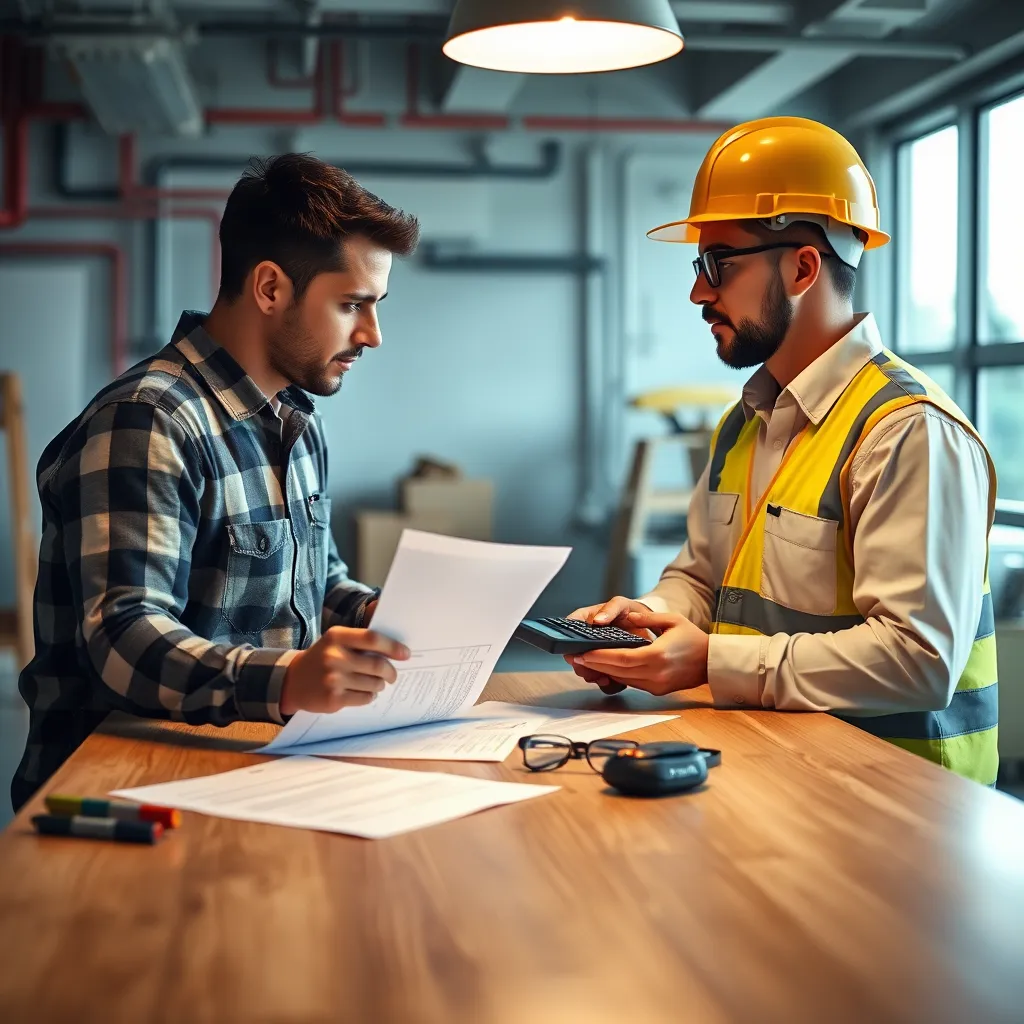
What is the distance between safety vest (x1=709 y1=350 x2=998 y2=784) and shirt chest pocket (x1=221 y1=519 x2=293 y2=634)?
61 cm

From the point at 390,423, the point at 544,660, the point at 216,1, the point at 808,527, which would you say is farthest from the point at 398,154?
the point at 808,527

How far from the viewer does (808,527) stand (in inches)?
63.0

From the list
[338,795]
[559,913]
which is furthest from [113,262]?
[559,913]

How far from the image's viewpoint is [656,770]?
3.70ft

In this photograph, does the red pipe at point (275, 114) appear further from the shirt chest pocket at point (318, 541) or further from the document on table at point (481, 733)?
the document on table at point (481, 733)

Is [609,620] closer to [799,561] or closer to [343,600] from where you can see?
[799,561]

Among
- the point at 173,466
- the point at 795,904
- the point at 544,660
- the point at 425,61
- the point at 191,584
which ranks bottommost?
the point at 544,660

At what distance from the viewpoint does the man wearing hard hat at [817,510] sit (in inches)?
58.1

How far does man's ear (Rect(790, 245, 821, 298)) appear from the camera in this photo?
1.78 metres

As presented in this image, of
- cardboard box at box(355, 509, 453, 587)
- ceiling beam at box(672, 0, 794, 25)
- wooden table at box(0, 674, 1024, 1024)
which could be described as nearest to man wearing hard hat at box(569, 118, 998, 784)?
wooden table at box(0, 674, 1024, 1024)

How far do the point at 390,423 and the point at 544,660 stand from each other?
1.34m

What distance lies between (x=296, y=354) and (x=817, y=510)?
27.8 inches

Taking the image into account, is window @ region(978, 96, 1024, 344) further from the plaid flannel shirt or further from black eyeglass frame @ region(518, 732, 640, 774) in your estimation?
black eyeglass frame @ region(518, 732, 640, 774)

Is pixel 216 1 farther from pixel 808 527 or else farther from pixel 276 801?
pixel 276 801
